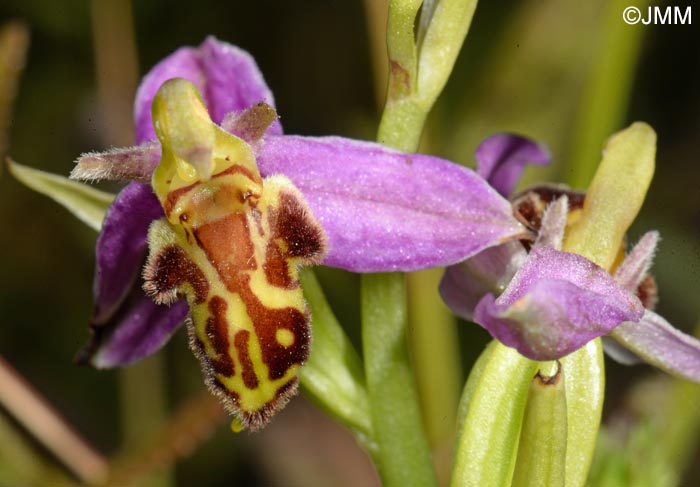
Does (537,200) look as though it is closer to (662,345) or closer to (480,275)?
(480,275)

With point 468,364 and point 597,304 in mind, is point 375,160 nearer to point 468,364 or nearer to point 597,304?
point 597,304

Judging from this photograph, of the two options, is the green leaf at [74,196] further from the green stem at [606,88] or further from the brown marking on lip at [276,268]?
the green stem at [606,88]

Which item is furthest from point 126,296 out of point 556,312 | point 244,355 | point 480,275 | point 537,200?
point 556,312

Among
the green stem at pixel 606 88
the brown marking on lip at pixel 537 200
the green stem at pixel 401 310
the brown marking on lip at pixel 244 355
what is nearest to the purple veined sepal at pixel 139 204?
the green stem at pixel 401 310

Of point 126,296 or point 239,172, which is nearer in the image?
point 239,172

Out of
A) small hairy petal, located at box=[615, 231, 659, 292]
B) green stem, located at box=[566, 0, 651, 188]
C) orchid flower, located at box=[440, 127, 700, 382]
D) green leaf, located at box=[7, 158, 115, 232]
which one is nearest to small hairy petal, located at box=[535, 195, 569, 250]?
orchid flower, located at box=[440, 127, 700, 382]

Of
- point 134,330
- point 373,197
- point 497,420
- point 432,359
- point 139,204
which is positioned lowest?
point 432,359
